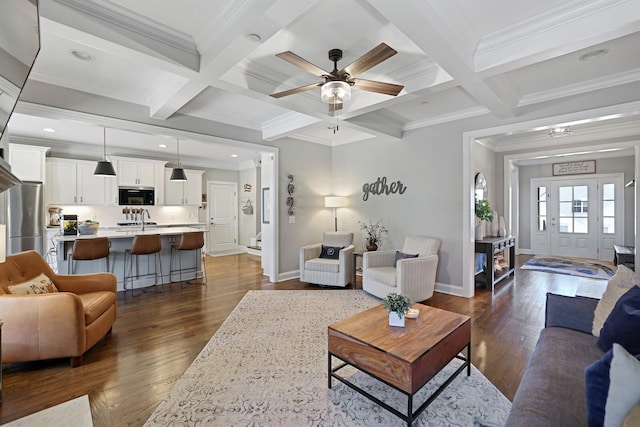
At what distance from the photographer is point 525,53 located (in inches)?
92.6

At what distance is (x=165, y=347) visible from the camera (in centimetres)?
282

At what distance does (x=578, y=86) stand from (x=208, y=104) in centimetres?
443

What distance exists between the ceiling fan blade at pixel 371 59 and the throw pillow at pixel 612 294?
7.01 feet

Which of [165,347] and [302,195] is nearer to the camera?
[165,347]

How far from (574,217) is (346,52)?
8133 mm

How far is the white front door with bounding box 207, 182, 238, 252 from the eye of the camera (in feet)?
28.1

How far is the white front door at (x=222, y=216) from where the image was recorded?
8578 millimetres

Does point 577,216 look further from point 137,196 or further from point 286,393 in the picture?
point 137,196

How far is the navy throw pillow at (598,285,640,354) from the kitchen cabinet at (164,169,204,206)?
26.4ft

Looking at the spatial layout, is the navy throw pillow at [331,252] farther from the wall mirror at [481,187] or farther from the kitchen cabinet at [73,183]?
the kitchen cabinet at [73,183]

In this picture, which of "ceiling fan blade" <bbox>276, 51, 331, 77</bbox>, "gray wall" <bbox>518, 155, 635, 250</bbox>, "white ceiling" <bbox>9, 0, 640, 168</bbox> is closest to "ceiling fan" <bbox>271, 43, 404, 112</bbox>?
"ceiling fan blade" <bbox>276, 51, 331, 77</bbox>

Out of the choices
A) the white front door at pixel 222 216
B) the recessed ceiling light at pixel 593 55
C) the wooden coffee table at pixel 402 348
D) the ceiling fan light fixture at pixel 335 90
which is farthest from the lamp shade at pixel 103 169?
the recessed ceiling light at pixel 593 55

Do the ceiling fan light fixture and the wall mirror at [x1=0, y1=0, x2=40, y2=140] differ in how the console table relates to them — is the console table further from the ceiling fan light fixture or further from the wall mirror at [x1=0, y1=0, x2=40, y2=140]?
the wall mirror at [x1=0, y1=0, x2=40, y2=140]

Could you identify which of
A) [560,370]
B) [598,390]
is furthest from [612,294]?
[598,390]
